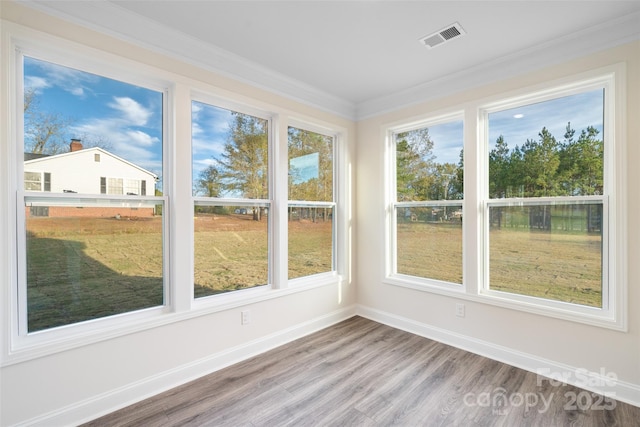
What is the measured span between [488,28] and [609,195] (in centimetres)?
162

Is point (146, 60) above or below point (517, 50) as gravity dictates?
below

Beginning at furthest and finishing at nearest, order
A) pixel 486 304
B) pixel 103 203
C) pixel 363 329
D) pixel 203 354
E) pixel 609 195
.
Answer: pixel 363 329
pixel 486 304
pixel 203 354
pixel 609 195
pixel 103 203

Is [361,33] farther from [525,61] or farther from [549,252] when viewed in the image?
[549,252]

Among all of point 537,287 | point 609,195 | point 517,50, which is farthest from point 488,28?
point 537,287

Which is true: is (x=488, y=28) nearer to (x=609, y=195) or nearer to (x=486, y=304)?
(x=609, y=195)

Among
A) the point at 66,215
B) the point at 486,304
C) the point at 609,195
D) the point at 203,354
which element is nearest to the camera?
the point at 66,215

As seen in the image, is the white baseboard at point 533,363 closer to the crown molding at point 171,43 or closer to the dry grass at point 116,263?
the dry grass at point 116,263

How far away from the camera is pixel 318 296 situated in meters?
3.52

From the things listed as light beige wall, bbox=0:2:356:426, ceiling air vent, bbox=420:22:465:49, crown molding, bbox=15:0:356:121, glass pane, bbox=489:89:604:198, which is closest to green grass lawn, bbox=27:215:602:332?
light beige wall, bbox=0:2:356:426

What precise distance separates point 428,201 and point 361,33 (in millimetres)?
1939

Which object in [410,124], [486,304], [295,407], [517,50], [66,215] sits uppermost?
[517,50]

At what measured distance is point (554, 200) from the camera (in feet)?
8.44

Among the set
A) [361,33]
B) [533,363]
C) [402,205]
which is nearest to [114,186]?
[361,33]

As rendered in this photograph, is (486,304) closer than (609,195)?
No
